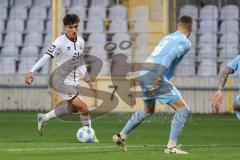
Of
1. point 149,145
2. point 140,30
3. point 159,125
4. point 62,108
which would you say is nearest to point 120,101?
point 140,30

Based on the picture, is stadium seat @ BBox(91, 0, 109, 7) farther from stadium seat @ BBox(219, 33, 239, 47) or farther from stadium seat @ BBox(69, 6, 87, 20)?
stadium seat @ BBox(219, 33, 239, 47)

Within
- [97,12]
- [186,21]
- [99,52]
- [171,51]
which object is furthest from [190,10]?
[171,51]

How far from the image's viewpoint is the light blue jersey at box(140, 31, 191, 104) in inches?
504

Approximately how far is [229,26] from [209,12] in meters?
0.83

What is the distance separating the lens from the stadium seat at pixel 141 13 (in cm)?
2730

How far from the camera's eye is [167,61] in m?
12.7

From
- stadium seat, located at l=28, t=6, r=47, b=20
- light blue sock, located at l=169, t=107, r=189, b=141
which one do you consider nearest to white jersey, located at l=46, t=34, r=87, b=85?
light blue sock, located at l=169, t=107, r=189, b=141

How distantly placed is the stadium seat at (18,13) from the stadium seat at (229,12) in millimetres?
6712

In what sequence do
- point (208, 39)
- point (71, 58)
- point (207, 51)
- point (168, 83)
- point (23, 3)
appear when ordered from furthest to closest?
point (23, 3) < point (208, 39) < point (207, 51) < point (71, 58) < point (168, 83)

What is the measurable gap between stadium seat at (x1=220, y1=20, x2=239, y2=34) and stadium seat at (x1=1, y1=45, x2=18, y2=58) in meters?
6.87

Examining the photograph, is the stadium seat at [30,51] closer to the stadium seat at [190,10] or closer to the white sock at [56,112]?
the stadium seat at [190,10]

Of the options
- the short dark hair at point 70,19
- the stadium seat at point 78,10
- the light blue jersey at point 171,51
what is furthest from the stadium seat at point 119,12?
the light blue jersey at point 171,51

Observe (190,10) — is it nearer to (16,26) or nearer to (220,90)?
(16,26)

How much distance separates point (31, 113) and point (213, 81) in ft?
18.4
